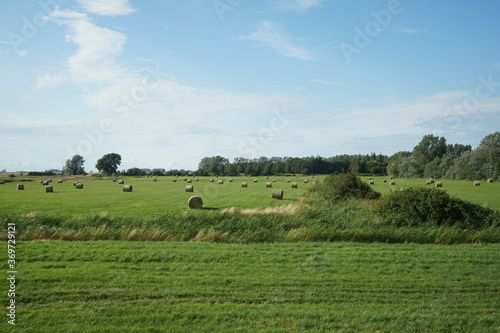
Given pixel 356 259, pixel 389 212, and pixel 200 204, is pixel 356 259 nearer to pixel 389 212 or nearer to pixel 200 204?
pixel 389 212

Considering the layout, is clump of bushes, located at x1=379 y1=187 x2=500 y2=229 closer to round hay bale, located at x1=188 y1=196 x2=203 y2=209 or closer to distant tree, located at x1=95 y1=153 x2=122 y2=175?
round hay bale, located at x1=188 y1=196 x2=203 y2=209

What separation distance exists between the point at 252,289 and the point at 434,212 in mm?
14450

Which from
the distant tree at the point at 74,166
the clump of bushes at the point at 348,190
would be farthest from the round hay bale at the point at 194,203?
the distant tree at the point at 74,166

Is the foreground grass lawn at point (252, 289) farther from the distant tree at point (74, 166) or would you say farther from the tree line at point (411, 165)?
the distant tree at point (74, 166)

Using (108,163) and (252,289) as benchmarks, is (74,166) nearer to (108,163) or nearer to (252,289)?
(108,163)

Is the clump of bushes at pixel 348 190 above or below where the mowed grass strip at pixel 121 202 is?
above

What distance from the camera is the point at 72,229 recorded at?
18891 millimetres

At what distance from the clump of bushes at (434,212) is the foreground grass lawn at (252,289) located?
512cm

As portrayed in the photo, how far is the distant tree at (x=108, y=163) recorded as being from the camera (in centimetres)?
14475

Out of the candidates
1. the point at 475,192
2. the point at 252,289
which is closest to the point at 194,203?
the point at 252,289

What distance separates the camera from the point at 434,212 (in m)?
20.1

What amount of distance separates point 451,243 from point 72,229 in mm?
18626

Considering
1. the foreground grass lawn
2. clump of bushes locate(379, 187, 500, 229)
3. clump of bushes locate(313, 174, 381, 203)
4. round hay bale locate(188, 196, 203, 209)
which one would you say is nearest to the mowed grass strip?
round hay bale locate(188, 196, 203, 209)

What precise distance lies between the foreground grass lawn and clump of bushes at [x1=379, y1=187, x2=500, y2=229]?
512cm
